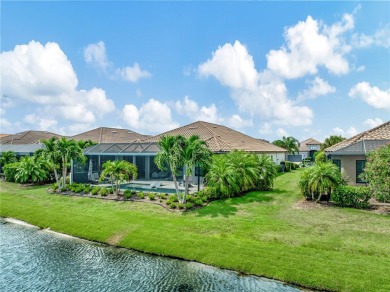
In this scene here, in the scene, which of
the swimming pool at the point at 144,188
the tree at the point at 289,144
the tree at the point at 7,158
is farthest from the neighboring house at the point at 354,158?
the tree at the point at 289,144

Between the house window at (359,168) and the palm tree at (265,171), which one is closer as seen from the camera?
the house window at (359,168)

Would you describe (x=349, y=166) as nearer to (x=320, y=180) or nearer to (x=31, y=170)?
(x=320, y=180)

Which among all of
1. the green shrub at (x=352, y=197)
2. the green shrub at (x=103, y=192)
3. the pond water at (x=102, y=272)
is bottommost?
the pond water at (x=102, y=272)

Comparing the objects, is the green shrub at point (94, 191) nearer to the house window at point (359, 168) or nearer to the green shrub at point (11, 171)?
the green shrub at point (11, 171)

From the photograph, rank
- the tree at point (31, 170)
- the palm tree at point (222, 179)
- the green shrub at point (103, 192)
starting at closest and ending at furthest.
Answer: the palm tree at point (222, 179) → the green shrub at point (103, 192) → the tree at point (31, 170)

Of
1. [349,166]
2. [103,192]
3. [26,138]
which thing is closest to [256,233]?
[349,166]

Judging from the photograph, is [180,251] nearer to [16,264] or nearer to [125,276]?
[125,276]

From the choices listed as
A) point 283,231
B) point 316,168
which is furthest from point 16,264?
point 316,168
